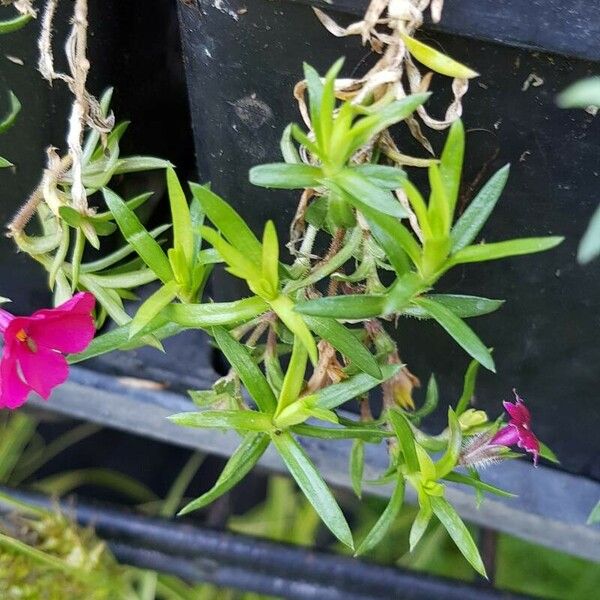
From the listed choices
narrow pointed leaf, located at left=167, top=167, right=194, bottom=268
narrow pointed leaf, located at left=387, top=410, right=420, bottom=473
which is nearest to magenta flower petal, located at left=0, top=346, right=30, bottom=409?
narrow pointed leaf, located at left=167, top=167, right=194, bottom=268

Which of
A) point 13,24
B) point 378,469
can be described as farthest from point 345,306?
point 378,469

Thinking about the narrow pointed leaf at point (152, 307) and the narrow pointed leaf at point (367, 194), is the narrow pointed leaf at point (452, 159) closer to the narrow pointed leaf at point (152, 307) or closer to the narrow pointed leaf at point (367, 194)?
the narrow pointed leaf at point (367, 194)

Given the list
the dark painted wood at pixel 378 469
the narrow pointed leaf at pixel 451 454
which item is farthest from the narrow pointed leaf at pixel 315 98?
the dark painted wood at pixel 378 469

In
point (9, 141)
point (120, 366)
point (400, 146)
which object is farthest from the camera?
point (120, 366)

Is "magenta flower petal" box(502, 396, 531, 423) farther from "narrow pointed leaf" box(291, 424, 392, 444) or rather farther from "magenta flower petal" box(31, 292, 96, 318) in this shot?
"magenta flower petal" box(31, 292, 96, 318)

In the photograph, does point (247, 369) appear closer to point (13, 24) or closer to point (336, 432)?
point (336, 432)

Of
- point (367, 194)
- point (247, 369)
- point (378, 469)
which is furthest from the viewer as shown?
point (378, 469)

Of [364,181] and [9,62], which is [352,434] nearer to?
[364,181]

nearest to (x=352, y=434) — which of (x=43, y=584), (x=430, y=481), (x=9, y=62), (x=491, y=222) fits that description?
(x=430, y=481)
